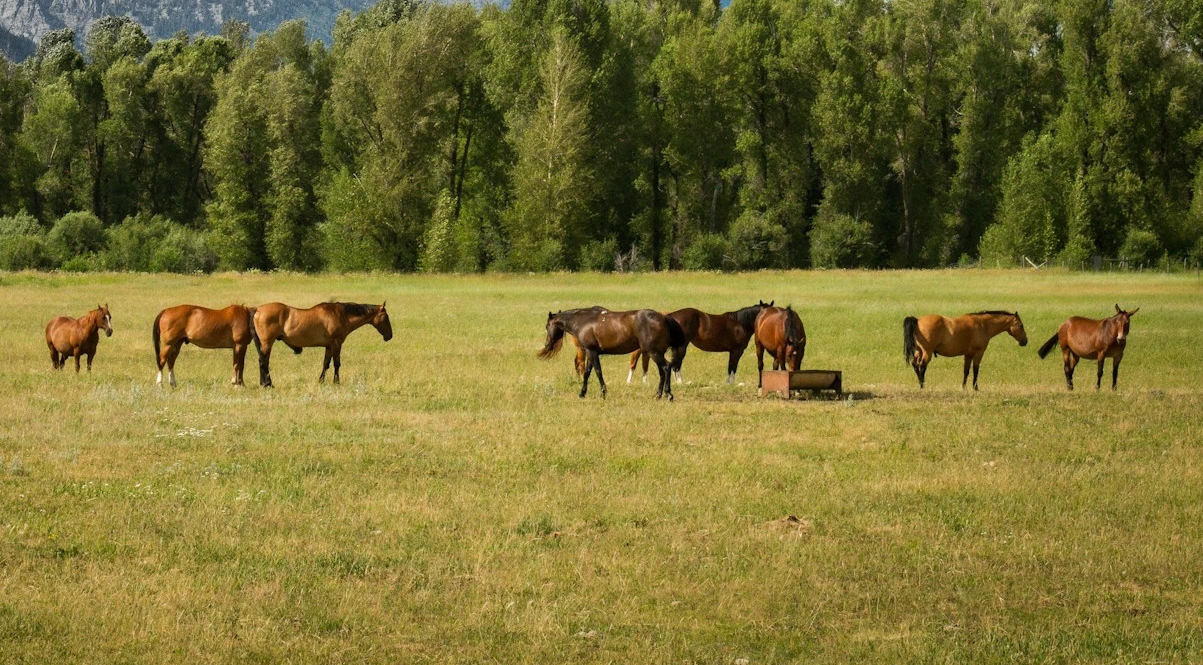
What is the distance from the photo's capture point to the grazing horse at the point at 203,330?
23516mm

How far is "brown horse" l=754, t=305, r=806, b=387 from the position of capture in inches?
934

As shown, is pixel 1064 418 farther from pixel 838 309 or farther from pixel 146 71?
pixel 146 71

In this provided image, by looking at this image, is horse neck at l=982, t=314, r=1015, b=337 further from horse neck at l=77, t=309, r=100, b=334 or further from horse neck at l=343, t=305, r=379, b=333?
horse neck at l=77, t=309, r=100, b=334

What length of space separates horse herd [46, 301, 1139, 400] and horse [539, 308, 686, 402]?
2cm

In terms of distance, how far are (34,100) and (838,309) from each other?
82.6 meters

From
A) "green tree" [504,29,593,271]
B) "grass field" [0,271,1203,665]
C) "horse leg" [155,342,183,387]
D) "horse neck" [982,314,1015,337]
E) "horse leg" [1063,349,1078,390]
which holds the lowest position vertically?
"grass field" [0,271,1203,665]

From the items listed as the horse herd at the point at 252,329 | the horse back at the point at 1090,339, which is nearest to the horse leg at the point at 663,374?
the horse herd at the point at 252,329

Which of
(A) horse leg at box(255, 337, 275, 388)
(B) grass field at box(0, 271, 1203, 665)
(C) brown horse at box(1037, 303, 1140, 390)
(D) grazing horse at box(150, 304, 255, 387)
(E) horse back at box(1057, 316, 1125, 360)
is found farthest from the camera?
(E) horse back at box(1057, 316, 1125, 360)

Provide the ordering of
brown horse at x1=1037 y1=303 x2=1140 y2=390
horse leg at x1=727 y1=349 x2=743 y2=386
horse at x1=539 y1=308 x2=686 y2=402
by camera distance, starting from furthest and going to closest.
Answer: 1. horse leg at x1=727 y1=349 x2=743 y2=386
2. brown horse at x1=1037 y1=303 x2=1140 y2=390
3. horse at x1=539 y1=308 x2=686 y2=402

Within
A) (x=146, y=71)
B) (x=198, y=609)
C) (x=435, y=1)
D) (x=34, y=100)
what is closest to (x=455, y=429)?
(x=198, y=609)

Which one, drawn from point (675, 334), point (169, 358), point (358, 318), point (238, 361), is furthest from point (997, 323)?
point (169, 358)

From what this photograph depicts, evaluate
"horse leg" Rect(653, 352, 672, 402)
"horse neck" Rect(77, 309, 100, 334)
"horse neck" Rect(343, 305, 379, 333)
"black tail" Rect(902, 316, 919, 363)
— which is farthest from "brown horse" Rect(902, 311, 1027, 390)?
"horse neck" Rect(77, 309, 100, 334)

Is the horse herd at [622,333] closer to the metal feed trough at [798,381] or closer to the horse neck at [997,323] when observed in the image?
the horse neck at [997,323]

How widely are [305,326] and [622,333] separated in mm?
5991
